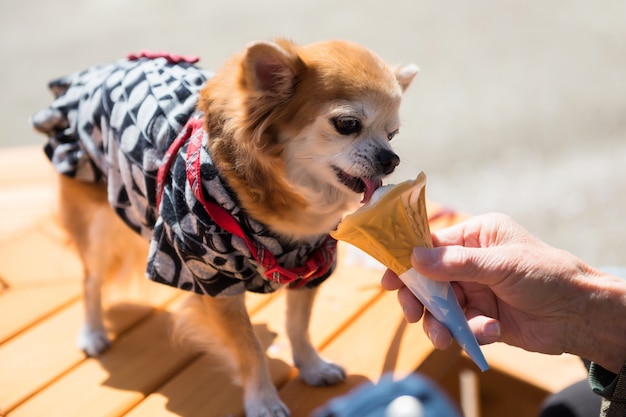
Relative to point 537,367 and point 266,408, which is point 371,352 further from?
point 537,367

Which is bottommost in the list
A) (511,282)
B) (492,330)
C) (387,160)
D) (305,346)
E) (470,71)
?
(305,346)

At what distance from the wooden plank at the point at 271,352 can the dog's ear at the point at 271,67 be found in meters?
0.86

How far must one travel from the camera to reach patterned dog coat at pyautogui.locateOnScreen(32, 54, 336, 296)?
1599 mm

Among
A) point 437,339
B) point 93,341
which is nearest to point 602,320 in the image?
point 437,339

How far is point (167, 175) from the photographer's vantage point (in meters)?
1.69

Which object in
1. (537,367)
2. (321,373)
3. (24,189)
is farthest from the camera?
(24,189)

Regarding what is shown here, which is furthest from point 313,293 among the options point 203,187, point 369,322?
point 203,187

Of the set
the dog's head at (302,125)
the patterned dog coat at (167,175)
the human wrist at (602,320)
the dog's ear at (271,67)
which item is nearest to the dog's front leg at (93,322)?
the patterned dog coat at (167,175)

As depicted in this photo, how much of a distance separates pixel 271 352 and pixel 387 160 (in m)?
0.83

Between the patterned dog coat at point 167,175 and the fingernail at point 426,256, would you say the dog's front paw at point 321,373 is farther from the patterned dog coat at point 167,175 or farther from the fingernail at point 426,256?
the fingernail at point 426,256

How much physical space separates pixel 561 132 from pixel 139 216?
10.1 ft

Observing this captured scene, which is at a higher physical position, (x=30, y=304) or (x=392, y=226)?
(x=392, y=226)

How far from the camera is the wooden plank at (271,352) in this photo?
6.13 feet

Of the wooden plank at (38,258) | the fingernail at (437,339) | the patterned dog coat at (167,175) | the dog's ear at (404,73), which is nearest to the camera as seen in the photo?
the fingernail at (437,339)
